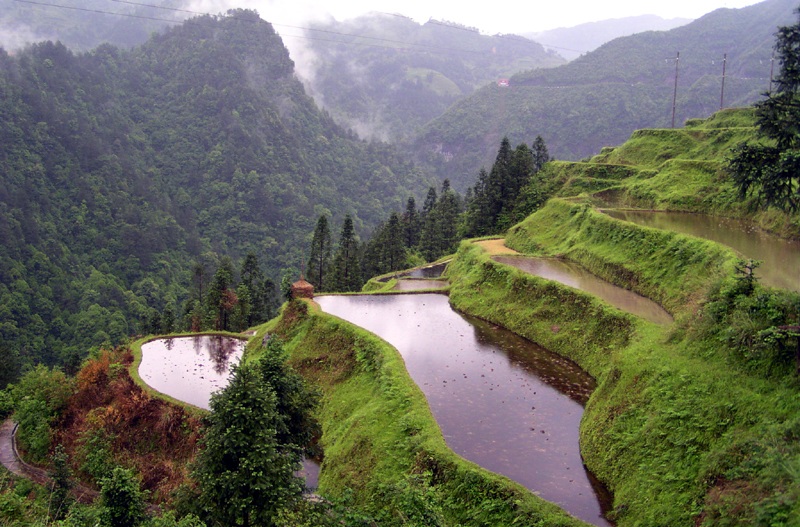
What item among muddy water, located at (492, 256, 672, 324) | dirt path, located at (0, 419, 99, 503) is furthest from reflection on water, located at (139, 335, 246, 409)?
muddy water, located at (492, 256, 672, 324)

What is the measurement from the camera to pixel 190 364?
2956 centimetres

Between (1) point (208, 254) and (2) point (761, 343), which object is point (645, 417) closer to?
(2) point (761, 343)

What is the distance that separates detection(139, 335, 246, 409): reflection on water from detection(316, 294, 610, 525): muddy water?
649 cm

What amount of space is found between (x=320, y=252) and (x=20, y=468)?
3747 cm

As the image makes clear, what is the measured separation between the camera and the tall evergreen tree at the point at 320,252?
198 ft

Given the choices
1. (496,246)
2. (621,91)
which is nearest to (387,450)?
(496,246)

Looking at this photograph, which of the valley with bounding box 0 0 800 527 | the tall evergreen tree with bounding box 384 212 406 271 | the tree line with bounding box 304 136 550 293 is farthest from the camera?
the tall evergreen tree with bounding box 384 212 406 271

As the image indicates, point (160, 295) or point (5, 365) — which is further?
point (160, 295)

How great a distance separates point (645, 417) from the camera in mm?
14078

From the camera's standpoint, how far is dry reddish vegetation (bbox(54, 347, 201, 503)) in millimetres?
22156

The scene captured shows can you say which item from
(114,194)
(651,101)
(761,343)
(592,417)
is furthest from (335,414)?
(651,101)

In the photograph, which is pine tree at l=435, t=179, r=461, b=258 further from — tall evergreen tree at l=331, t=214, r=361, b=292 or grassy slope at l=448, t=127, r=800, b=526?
grassy slope at l=448, t=127, r=800, b=526

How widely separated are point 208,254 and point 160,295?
14.5 metres

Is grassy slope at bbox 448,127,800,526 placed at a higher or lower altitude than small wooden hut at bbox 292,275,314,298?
higher
